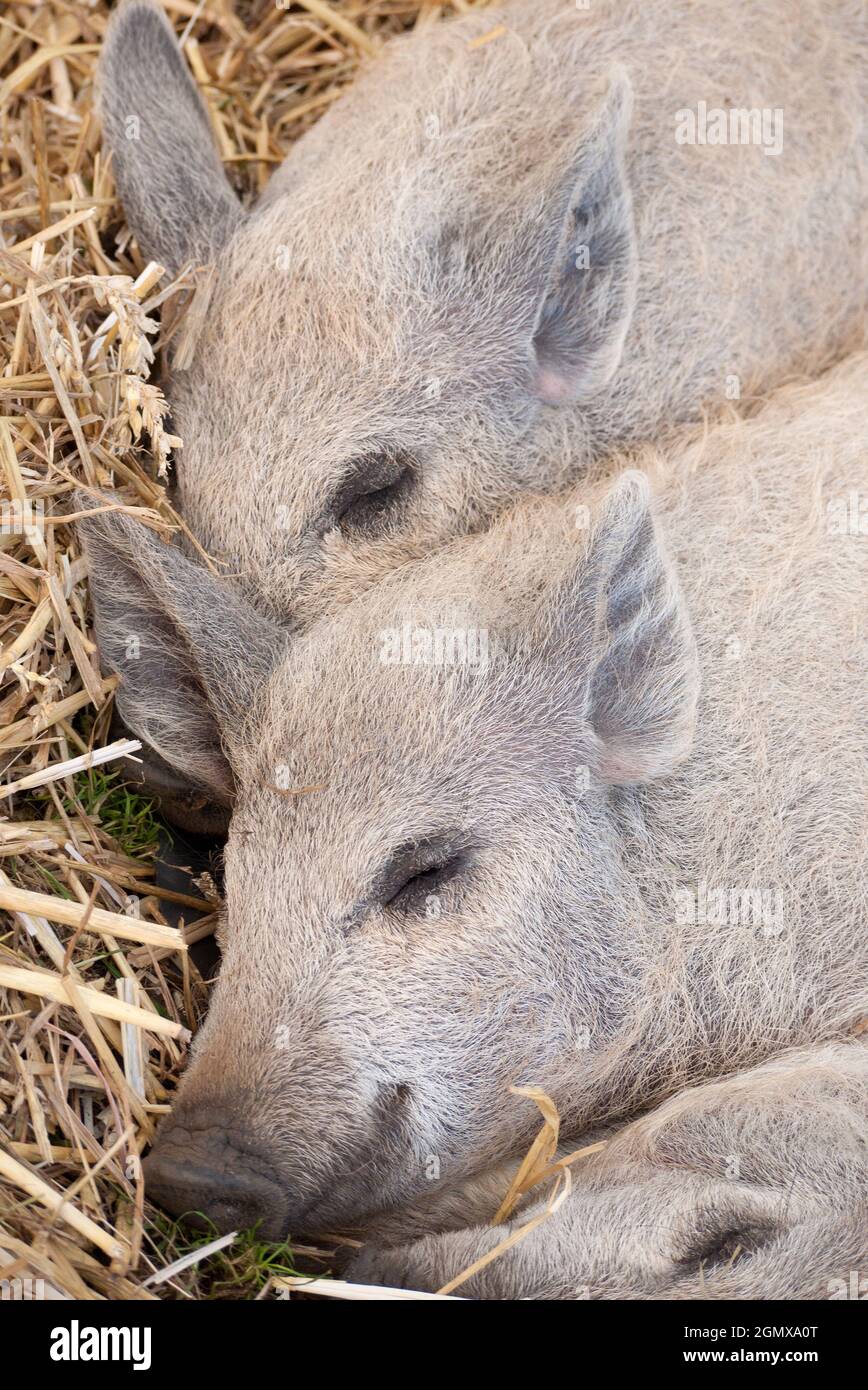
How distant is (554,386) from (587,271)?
11.7 inches

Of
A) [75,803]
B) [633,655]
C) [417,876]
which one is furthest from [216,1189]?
[633,655]

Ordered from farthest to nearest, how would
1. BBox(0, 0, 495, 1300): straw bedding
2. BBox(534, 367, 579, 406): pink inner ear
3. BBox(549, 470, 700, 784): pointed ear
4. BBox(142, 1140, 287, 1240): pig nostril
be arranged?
BBox(534, 367, 579, 406): pink inner ear, BBox(549, 470, 700, 784): pointed ear, BBox(0, 0, 495, 1300): straw bedding, BBox(142, 1140, 287, 1240): pig nostril

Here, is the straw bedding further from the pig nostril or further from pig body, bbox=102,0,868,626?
pig body, bbox=102,0,868,626

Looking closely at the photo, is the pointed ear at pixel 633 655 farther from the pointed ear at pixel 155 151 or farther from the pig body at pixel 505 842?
the pointed ear at pixel 155 151

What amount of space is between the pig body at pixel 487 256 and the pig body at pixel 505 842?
34cm

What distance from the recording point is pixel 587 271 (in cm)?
411

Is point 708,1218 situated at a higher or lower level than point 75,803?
lower

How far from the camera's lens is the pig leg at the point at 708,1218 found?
9.91 feet

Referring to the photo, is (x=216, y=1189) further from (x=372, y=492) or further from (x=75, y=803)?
(x=372, y=492)

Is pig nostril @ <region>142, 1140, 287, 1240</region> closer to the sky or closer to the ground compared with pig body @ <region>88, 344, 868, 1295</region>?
closer to the ground

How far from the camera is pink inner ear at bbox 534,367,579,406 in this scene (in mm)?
4148

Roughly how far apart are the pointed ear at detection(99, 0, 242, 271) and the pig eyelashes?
0.76 metres

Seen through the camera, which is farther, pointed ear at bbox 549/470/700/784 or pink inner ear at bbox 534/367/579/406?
pink inner ear at bbox 534/367/579/406

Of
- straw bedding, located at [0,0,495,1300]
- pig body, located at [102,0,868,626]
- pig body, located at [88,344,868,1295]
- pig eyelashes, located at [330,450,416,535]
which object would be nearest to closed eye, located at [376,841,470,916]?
pig body, located at [88,344,868,1295]
